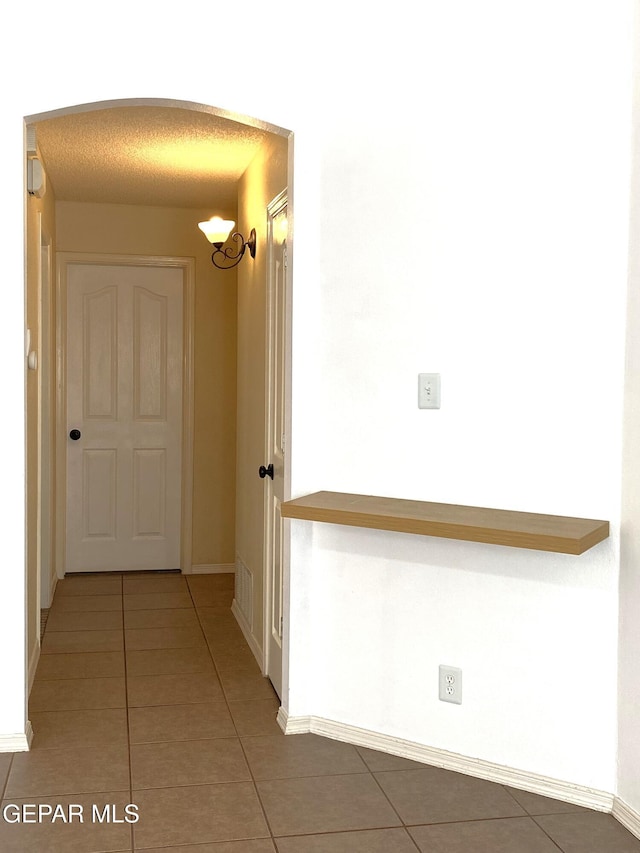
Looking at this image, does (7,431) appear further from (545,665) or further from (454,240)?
(545,665)

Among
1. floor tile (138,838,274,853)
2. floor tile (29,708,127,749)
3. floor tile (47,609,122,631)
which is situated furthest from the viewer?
floor tile (47,609,122,631)

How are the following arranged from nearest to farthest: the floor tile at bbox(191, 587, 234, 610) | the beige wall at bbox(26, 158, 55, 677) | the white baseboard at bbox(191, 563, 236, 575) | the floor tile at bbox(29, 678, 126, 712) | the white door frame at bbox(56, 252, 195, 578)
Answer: the floor tile at bbox(29, 678, 126, 712) < the beige wall at bbox(26, 158, 55, 677) < the floor tile at bbox(191, 587, 234, 610) < the white door frame at bbox(56, 252, 195, 578) < the white baseboard at bbox(191, 563, 236, 575)

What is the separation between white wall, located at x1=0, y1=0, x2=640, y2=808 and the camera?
8.92 feet

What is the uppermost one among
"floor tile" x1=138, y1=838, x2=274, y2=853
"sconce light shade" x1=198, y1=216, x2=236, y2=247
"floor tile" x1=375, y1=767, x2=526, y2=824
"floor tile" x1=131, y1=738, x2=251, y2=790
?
"sconce light shade" x1=198, y1=216, x2=236, y2=247

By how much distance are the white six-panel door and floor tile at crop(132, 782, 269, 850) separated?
3349 mm

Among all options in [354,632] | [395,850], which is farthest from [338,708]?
[395,850]

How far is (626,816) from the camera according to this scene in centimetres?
263

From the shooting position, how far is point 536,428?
2.82 meters

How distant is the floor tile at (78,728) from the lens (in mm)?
3186

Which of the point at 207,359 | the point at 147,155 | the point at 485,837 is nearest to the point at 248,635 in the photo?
the point at 485,837

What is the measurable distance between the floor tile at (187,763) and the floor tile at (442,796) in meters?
0.49

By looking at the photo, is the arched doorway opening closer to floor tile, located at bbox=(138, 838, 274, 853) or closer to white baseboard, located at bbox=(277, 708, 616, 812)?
white baseboard, located at bbox=(277, 708, 616, 812)

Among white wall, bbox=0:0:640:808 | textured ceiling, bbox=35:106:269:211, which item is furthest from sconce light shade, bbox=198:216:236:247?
white wall, bbox=0:0:640:808

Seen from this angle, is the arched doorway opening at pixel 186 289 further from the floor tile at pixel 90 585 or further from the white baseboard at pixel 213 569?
the floor tile at pixel 90 585
